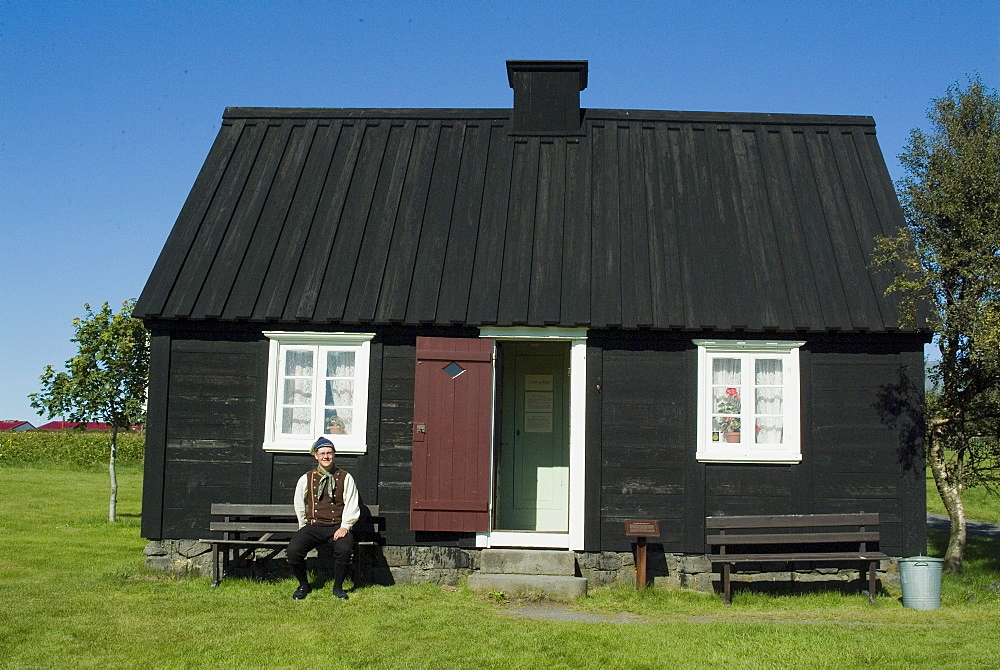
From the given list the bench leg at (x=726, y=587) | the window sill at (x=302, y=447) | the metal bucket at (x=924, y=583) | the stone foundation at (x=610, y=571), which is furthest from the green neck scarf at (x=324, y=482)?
the metal bucket at (x=924, y=583)

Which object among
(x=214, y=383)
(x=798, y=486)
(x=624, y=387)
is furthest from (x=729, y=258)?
(x=214, y=383)

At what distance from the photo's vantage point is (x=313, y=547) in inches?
409

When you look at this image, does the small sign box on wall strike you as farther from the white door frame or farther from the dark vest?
the dark vest

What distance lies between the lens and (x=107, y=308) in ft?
63.8

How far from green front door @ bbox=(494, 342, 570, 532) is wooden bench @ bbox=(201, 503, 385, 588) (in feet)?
8.04

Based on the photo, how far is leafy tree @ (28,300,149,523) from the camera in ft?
63.2

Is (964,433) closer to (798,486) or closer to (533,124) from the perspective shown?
(798,486)

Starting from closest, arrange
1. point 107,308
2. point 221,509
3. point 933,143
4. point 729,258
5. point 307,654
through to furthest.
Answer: point 307,654
point 221,509
point 729,258
point 933,143
point 107,308

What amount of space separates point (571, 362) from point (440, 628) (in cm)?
368

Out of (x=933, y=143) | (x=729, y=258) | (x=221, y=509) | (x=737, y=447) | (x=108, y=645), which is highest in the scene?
(x=933, y=143)

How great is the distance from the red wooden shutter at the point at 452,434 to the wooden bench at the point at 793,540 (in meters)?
2.68

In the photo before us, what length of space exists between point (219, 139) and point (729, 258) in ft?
23.4

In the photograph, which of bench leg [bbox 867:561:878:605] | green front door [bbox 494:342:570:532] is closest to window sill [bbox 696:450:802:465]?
bench leg [bbox 867:561:878:605]

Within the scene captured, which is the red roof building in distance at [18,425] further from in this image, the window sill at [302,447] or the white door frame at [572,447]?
the white door frame at [572,447]
